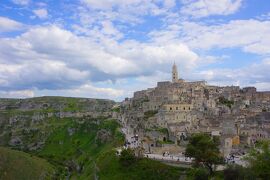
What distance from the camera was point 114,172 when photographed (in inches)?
3044

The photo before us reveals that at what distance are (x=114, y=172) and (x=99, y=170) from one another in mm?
6444

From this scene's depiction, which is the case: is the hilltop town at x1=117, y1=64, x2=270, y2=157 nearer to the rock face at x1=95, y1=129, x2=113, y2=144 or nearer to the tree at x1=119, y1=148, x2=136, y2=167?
the rock face at x1=95, y1=129, x2=113, y2=144

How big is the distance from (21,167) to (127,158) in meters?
57.4

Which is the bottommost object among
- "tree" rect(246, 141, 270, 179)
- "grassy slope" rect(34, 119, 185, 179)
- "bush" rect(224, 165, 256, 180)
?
"grassy slope" rect(34, 119, 185, 179)

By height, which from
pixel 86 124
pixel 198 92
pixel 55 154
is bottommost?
pixel 55 154

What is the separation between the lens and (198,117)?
103375 millimetres

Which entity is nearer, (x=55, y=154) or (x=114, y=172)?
(x=114, y=172)

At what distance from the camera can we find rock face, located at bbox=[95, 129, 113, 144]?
126m

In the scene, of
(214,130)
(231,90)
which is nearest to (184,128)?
(214,130)

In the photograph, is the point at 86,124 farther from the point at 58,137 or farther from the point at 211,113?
the point at 211,113

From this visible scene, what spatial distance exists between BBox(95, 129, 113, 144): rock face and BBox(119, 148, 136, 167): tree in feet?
151

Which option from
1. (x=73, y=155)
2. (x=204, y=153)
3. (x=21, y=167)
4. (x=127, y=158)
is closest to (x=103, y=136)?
(x=73, y=155)

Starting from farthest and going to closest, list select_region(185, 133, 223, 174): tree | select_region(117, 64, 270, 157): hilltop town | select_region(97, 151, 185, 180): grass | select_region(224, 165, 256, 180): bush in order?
select_region(117, 64, 270, 157): hilltop town → select_region(97, 151, 185, 180): grass → select_region(185, 133, 223, 174): tree → select_region(224, 165, 256, 180): bush

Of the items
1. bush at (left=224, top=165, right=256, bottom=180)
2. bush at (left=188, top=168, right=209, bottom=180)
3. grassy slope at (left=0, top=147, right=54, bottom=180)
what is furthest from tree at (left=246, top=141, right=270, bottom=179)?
grassy slope at (left=0, top=147, right=54, bottom=180)
